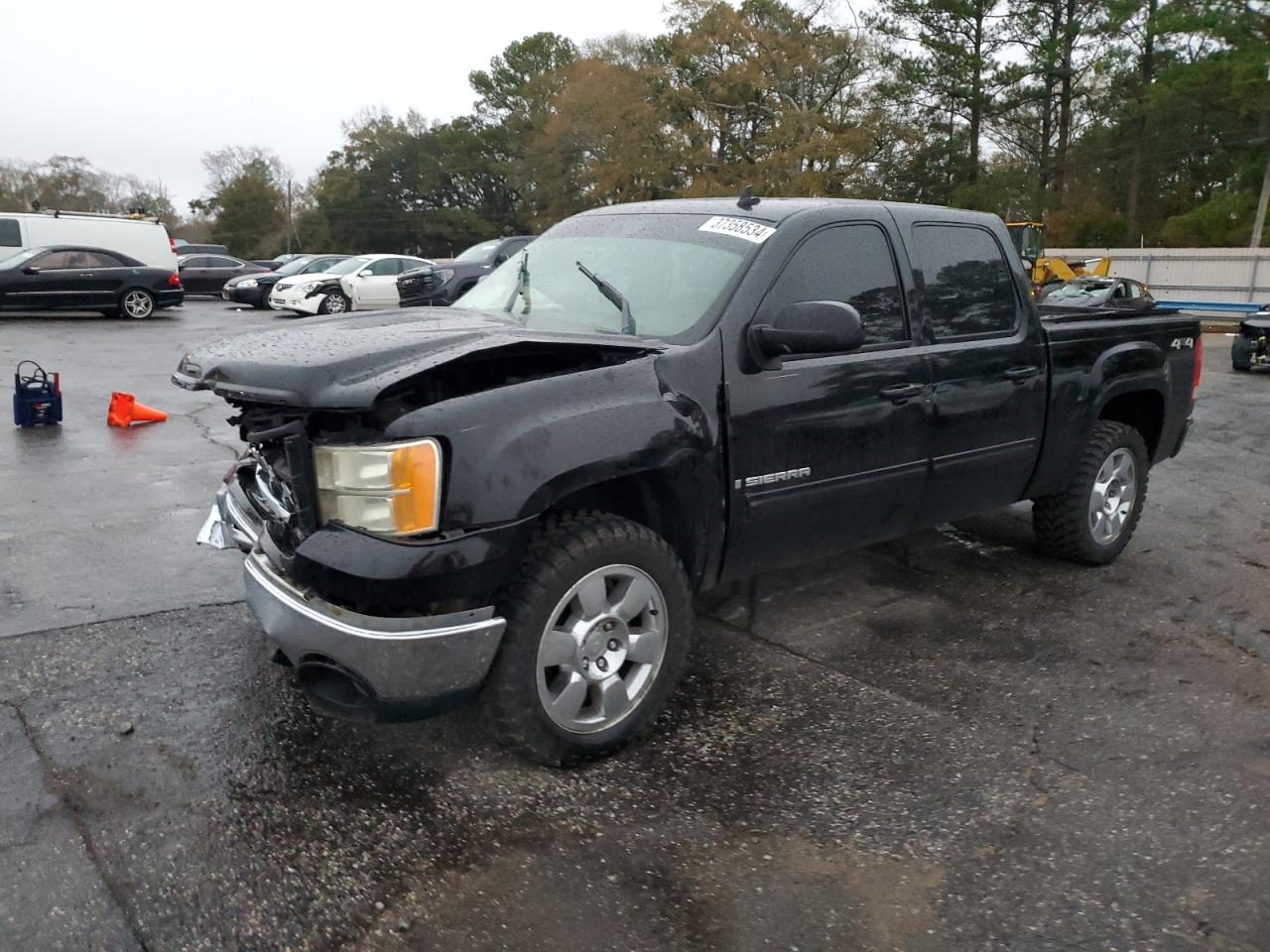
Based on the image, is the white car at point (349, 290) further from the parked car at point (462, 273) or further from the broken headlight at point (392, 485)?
the broken headlight at point (392, 485)

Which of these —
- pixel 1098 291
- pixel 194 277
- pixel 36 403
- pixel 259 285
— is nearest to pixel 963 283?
pixel 36 403

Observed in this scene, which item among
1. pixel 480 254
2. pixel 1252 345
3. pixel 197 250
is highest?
pixel 197 250

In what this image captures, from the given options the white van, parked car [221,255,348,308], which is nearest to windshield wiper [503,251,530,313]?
the white van

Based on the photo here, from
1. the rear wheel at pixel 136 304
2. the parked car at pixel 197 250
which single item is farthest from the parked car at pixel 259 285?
the parked car at pixel 197 250

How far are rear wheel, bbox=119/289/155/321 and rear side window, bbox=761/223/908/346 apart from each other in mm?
20196

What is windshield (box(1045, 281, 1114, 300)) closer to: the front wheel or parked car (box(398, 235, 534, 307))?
parked car (box(398, 235, 534, 307))

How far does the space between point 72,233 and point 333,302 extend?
551 cm

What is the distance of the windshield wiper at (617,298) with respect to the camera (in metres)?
3.95

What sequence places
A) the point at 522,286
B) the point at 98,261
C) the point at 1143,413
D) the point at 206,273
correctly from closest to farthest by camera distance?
the point at 522,286
the point at 1143,413
the point at 98,261
the point at 206,273

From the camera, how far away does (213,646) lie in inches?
169

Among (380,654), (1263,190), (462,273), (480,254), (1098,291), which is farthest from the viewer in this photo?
(1263,190)

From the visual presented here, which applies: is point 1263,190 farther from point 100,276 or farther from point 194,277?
point 100,276

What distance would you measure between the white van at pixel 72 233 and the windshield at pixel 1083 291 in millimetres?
18264

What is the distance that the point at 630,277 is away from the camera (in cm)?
420
